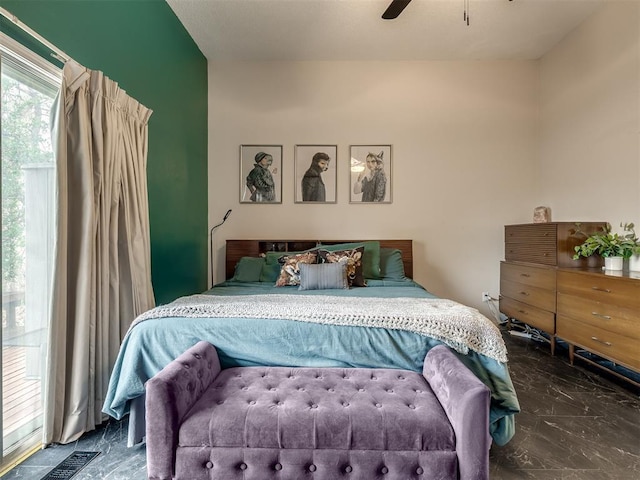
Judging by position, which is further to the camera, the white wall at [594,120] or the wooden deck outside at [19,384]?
the white wall at [594,120]

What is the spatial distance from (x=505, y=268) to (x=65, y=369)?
12.3 feet

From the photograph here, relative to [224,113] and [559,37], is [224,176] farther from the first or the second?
[559,37]

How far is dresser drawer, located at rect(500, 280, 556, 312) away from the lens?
276cm

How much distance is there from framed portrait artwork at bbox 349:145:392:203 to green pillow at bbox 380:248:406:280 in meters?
0.68

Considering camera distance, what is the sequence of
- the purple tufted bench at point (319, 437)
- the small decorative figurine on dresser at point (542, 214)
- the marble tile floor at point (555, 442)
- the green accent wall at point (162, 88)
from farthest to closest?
the small decorative figurine on dresser at point (542, 214) → the green accent wall at point (162, 88) → the marble tile floor at point (555, 442) → the purple tufted bench at point (319, 437)

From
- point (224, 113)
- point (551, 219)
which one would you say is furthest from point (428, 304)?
point (224, 113)

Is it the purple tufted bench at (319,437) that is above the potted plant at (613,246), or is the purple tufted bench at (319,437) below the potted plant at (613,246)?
below

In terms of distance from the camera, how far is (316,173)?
3609mm

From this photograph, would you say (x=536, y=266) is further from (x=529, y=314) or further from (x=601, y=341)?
(x=601, y=341)

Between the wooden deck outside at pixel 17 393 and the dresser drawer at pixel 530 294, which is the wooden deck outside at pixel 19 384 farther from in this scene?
the dresser drawer at pixel 530 294

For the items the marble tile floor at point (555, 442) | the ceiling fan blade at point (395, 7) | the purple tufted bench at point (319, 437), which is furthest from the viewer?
the ceiling fan blade at point (395, 7)

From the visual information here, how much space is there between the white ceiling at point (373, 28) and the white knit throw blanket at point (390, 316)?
2551 millimetres

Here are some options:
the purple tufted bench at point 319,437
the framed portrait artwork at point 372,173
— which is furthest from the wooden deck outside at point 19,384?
the framed portrait artwork at point 372,173

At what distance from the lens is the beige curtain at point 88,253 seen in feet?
5.24
